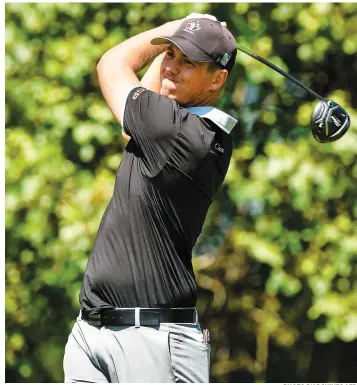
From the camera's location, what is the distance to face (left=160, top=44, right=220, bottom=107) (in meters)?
3.39

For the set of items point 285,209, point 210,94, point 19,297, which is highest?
point 210,94

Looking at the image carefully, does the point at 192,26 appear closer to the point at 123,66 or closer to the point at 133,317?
the point at 123,66

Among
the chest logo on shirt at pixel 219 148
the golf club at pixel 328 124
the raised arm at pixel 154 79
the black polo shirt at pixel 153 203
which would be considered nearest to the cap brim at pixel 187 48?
the black polo shirt at pixel 153 203

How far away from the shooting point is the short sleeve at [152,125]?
10.6ft

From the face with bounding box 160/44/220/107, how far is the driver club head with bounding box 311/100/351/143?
702mm

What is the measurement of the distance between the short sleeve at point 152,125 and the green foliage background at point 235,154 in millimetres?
2792

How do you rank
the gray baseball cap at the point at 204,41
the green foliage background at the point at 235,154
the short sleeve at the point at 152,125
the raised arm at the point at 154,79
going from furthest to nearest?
the green foliage background at the point at 235,154, the raised arm at the point at 154,79, the gray baseball cap at the point at 204,41, the short sleeve at the point at 152,125

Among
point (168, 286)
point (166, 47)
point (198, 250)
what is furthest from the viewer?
point (198, 250)

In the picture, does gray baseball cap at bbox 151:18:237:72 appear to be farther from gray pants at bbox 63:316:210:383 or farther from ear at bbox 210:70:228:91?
gray pants at bbox 63:316:210:383

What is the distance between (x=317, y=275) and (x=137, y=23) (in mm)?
2038

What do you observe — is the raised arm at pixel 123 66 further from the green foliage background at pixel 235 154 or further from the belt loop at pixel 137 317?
the green foliage background at pixel 235 154

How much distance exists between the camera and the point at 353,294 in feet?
20.5

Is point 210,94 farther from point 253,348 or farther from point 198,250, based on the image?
point 253,348

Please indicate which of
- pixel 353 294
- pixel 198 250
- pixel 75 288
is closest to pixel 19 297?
pixel 75 288
